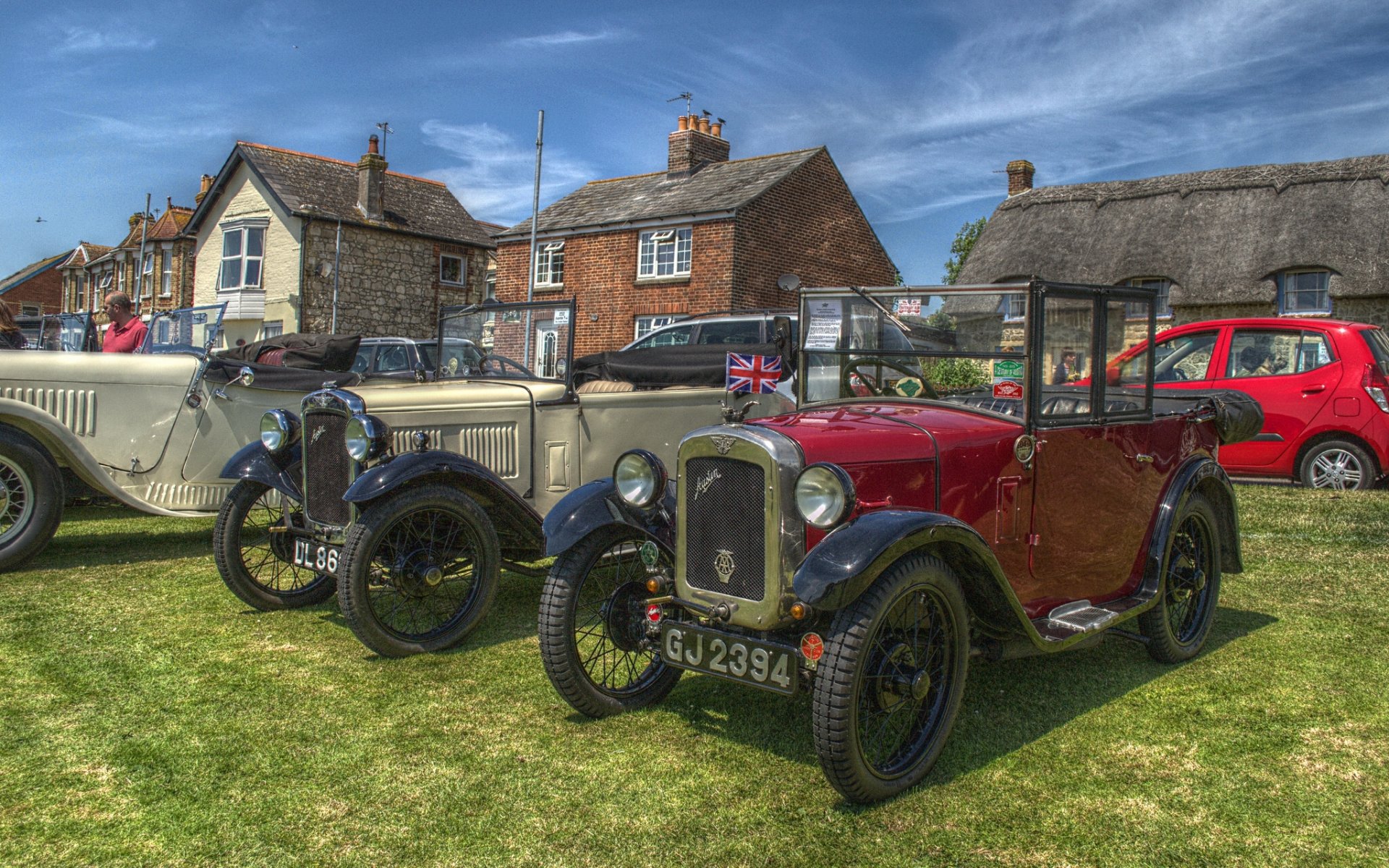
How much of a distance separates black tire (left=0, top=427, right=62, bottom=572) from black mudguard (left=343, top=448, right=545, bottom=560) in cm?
248

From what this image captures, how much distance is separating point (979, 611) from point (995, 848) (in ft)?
3.24

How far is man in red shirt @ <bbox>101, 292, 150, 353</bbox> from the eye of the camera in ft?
26.9

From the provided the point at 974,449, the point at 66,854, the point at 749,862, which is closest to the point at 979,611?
the point at 974,449

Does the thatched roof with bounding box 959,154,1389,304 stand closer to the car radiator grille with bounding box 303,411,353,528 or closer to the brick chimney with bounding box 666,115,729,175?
the brick chimney with bounding box 666,115,729,175

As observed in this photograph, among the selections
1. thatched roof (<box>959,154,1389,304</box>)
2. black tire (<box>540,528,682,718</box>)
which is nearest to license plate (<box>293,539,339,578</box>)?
black tire (<box>540,528,682,718</box>)

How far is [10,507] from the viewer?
20.4ft

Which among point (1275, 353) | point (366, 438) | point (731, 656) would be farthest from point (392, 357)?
point (731, 656)

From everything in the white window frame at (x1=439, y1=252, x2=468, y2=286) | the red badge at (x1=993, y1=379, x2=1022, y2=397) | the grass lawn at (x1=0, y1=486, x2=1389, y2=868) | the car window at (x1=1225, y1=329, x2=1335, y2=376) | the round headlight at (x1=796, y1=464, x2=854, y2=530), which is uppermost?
the white window frame at (x1=439, y1=252, x2=468, y2=286)

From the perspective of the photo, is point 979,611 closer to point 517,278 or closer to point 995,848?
point 995,848

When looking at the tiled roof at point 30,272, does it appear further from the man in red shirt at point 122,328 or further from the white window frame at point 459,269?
the man in red shirt at point 122,328

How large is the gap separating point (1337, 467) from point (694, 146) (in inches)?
698

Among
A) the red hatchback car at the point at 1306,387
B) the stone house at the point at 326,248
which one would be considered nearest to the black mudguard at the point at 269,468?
the red hatchback car at the point at 1306,387

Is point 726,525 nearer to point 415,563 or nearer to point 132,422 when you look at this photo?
point 415,563

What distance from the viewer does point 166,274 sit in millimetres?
34250
